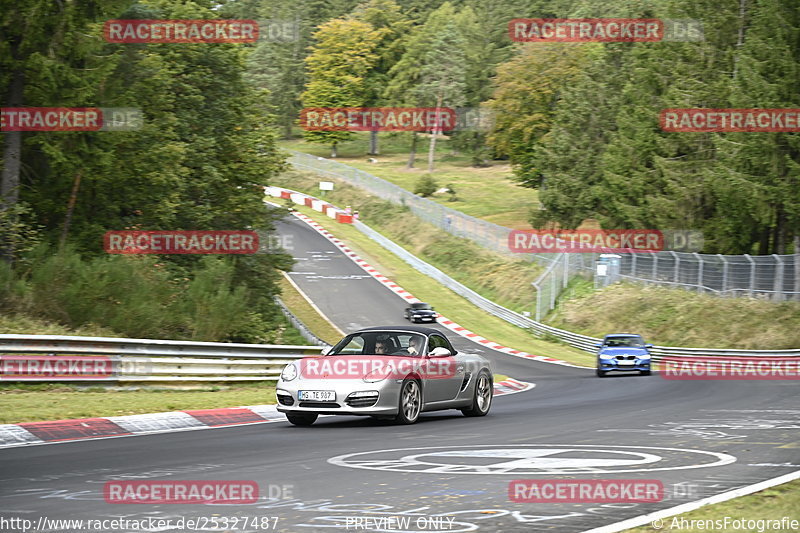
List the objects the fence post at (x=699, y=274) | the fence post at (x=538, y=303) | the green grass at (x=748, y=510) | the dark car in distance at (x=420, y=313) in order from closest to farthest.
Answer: the green grass at (x=748, y=510) → the fence post at (x=699, y=274) → the dark car in distance at (x=420, y=313) → the fence post at (x=538, y=303)

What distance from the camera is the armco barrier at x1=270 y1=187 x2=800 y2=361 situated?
131 feet

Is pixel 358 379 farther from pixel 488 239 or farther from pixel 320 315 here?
pixel 488 239

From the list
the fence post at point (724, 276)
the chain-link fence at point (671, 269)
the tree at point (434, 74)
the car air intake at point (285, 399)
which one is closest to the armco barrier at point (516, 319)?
the chain-link fence at point (671, 269)

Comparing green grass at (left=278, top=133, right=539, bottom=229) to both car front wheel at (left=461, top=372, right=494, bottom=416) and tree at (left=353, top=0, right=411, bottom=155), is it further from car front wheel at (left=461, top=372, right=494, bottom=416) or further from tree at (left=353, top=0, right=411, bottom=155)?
car front wheel at (left=461, top=372, right=494, bottom=416)

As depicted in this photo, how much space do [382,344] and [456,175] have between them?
9957 cm

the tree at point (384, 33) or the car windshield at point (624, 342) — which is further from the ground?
the tree at point (384, 33)

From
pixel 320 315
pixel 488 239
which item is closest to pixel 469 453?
pixel 320 315

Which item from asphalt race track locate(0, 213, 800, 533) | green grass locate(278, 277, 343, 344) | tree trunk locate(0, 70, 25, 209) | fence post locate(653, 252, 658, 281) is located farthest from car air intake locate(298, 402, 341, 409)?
fence post locate(653, 252, 658, 281)

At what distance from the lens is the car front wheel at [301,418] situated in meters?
14.5

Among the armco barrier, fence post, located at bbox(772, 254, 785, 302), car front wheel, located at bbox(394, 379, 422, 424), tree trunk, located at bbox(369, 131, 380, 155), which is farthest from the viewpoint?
tree trunk, located at bbox(369, 131, 380, 155)

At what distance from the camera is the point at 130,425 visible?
13281 mm

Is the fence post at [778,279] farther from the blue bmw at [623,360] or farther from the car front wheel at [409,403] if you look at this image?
the car front wheel at [409,403]

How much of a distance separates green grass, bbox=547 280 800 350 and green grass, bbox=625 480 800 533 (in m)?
34.1

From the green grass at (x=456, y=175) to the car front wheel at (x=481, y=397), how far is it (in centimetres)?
6574
